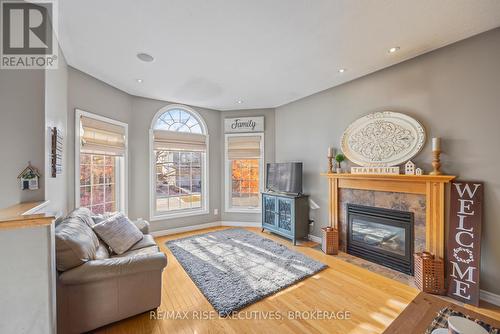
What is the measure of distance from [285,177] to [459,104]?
2.49 m

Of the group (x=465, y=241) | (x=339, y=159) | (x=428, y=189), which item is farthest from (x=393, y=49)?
(x=465, y=241)

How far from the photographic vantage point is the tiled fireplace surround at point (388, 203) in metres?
2.50

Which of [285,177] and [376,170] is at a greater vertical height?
[376,170]

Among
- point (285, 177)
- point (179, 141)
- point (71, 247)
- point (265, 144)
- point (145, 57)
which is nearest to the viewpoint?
point (71, 247)

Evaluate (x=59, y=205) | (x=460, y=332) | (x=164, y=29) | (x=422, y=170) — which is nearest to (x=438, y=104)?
(x=422, y=170)

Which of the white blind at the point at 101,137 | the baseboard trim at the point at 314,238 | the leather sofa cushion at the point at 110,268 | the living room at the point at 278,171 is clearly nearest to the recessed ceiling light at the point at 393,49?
the living room at the point at 278,171

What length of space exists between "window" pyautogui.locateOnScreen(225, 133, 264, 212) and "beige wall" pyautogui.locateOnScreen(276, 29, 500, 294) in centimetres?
199

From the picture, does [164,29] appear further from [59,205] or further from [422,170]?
[422,170]

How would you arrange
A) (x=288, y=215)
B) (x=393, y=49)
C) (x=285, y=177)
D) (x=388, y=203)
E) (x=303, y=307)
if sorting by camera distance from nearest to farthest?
(x=303, y=307) → (x=393, y=49) → (x=388, y=203) → (x=288, y=215) → (x=285, y=177)

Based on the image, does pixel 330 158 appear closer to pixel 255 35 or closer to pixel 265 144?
pixel 265 144

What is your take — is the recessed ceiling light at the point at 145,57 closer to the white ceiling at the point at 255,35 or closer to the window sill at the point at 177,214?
the white ceiling at the point at 255,35

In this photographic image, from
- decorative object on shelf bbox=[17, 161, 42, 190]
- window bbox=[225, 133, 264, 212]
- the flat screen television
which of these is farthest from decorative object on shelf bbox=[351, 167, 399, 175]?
A: decorative object on shelf bbox=[17, 161, 42, 190]

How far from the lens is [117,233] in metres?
2.36

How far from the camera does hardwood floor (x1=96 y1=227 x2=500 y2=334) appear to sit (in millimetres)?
1784
